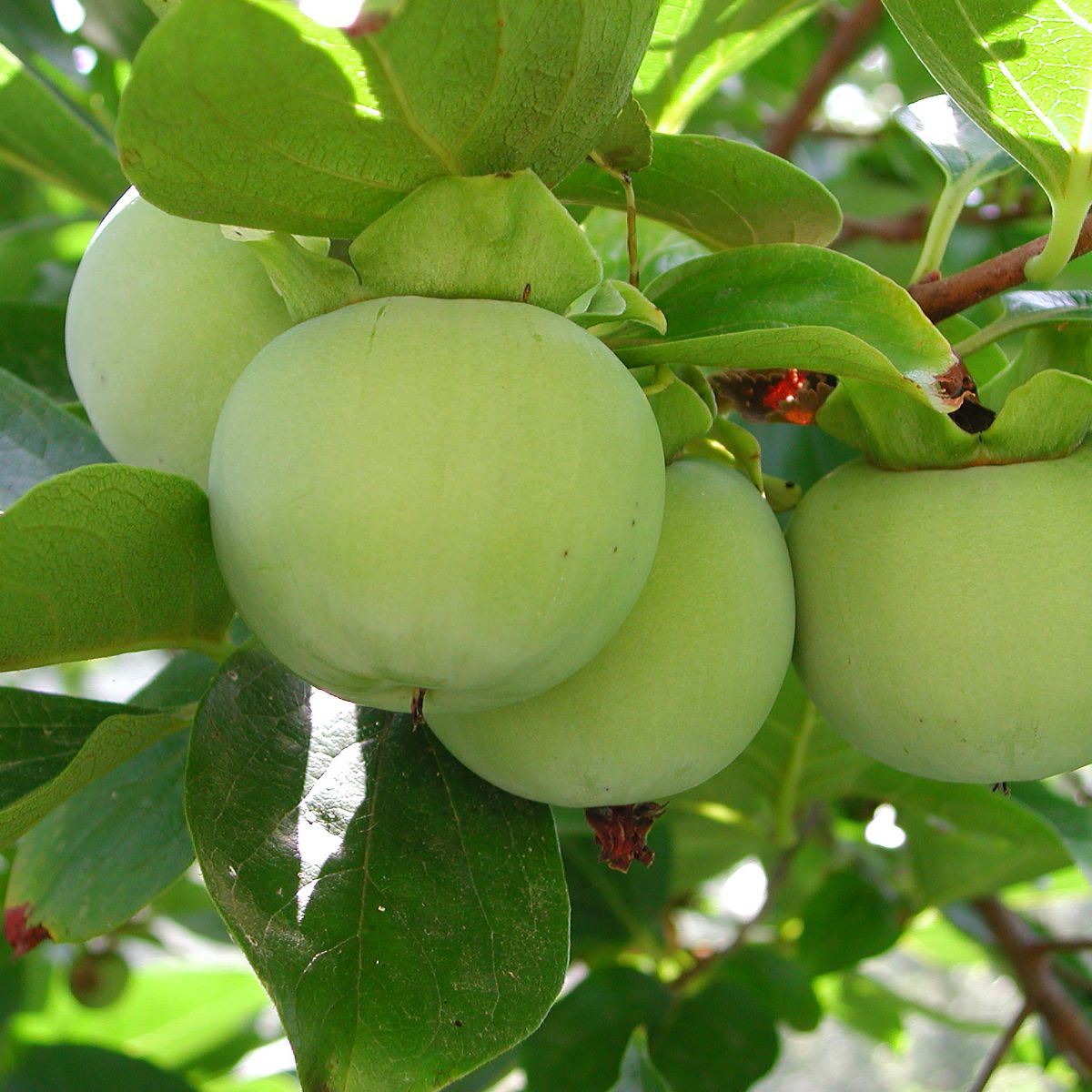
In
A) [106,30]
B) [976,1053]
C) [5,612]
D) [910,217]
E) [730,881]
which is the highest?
[106,30]

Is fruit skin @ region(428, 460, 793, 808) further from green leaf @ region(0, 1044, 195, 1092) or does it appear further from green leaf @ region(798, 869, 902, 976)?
green leaf @ region(798, 869, 902, 976)

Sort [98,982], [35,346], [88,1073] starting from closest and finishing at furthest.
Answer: [35,346]
[88,1073]
[98,982]

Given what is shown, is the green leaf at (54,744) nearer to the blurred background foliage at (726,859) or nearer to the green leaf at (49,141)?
the blurred background foliage at (726,859)

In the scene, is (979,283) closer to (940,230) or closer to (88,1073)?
(940,230)

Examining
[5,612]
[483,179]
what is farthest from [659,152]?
[5,612]

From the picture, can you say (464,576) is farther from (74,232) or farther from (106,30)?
(74,232)

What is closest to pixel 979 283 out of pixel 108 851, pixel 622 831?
pixel 622 831

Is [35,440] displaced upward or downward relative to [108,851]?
upward
